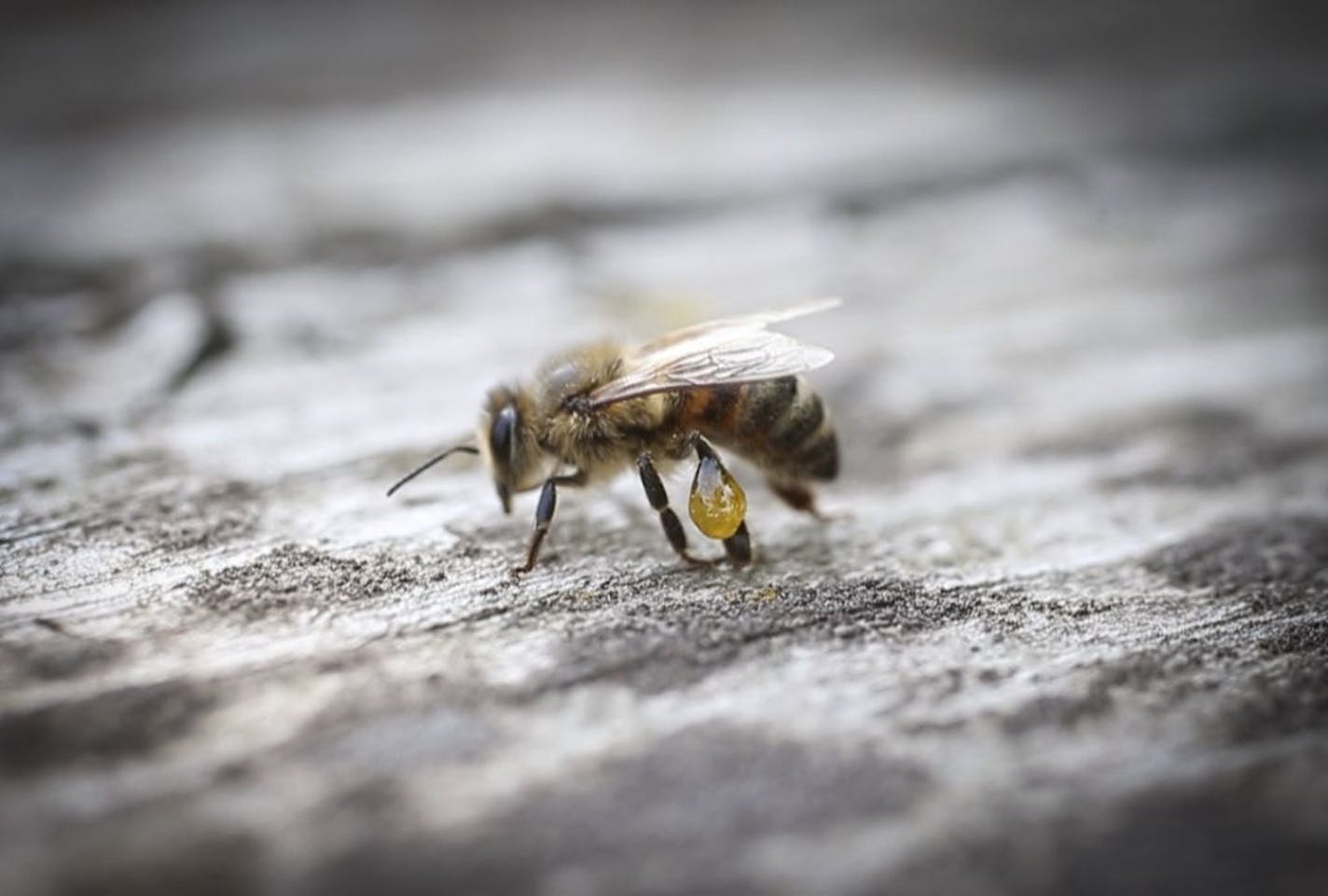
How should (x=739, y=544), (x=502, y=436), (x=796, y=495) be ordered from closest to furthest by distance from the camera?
(x=739, y=544), (x=502, y=436), (x=796, y=495)

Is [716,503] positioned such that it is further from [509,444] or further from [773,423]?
[509,444]

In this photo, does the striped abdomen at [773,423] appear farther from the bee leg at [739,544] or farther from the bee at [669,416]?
the bee leg at [739,544]

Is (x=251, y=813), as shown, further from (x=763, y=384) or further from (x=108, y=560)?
(x=763, y=384)

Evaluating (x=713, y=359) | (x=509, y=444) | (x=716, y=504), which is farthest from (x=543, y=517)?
(x=713, y=359)

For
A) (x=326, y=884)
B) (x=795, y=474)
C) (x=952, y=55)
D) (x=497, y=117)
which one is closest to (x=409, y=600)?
(x=326, y=884)

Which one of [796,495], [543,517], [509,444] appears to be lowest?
[796,495]

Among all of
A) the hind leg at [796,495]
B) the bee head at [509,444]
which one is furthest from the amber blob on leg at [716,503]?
the bee head at [509,444]
